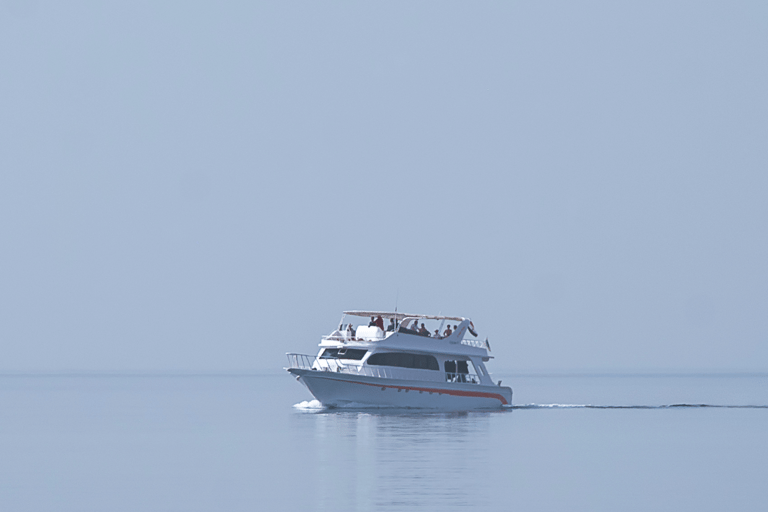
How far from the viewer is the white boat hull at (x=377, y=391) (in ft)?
181

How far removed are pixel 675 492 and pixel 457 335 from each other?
→ 2746cm

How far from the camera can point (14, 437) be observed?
52.4m

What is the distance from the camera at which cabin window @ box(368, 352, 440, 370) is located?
56.1 metres

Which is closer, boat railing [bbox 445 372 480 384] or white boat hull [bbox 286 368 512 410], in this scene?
white boat hull [bbox 286 368 512 410]

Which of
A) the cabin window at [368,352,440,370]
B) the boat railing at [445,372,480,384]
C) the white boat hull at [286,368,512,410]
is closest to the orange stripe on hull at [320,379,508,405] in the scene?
the white boat hull at [286,368,512,410]

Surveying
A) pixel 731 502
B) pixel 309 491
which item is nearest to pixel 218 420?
pixel 309 491

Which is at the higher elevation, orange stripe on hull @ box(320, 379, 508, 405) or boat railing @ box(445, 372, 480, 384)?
boat railing @ box(445, 372, 480, 384)

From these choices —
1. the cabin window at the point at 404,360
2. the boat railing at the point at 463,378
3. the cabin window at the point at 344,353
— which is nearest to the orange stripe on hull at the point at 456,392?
the boat railing at the point at 463,378

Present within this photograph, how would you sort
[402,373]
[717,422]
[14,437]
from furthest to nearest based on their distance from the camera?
[717,422] → [402,373] → [14,437]

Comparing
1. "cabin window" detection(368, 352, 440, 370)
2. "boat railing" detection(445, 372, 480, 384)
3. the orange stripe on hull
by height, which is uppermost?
"cabin window" detection(368, 352, 440, 370)

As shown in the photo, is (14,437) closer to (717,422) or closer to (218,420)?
(218,420)

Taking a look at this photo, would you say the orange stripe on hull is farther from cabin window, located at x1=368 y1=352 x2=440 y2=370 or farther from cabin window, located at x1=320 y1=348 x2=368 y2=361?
cabin window, located at x1=320 y1=348 x2=368 y2=361

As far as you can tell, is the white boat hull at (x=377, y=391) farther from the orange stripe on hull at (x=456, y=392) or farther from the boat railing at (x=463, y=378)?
the boat railing at (x=463, y=378)

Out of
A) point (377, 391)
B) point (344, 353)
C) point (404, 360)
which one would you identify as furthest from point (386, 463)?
point (404, 360)
